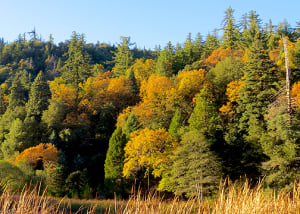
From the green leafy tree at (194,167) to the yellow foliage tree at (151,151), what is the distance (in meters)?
1.96

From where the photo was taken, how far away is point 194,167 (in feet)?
88.3

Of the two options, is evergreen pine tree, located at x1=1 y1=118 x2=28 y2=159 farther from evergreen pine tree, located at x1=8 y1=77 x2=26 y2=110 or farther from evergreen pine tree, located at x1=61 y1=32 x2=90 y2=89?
evergreen pine tree, located at x1=61 y1=32 x2=90 y2=89

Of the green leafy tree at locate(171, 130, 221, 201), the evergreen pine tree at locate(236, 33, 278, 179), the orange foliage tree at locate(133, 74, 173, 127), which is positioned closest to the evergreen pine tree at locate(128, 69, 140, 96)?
the orange foliage tree at locate(133, 74, 173, 127)

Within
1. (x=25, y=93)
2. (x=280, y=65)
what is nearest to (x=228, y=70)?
(x=280, y=65)

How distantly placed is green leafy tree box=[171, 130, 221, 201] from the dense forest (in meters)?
0.12

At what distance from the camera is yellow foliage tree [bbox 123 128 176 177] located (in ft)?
100

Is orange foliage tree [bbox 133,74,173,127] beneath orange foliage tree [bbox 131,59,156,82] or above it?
beneath

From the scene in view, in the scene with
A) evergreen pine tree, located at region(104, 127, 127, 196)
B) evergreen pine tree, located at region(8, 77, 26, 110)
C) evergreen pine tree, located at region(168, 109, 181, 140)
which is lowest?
evergreen pine tree, located at region(104, 127, 127, 196)

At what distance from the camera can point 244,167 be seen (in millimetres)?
30219

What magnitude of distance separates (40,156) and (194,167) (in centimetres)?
2437

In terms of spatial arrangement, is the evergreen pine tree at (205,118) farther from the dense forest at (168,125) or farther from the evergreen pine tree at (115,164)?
the evergreen pine tree at (115,164)

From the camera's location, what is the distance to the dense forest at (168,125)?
26.5 meters

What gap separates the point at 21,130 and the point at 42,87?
10.2 m

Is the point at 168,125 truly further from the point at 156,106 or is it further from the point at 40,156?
the point at 40,156
